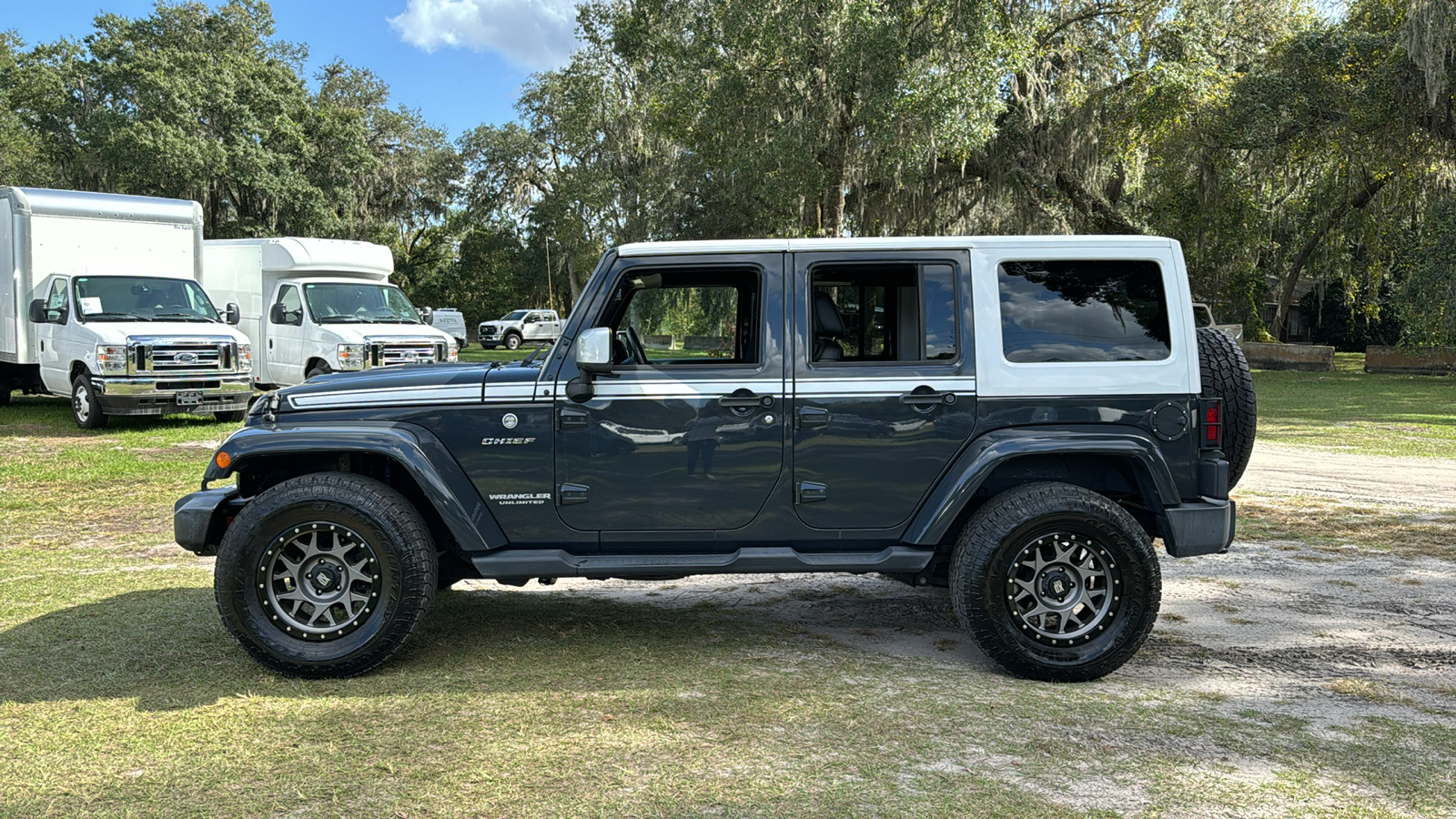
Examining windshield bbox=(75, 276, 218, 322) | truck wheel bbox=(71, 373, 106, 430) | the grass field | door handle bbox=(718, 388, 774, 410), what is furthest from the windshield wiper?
door handle bbox=(718, 388, 774, 410)

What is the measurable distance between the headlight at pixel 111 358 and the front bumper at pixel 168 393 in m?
0.13

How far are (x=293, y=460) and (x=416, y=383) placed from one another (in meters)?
0.70

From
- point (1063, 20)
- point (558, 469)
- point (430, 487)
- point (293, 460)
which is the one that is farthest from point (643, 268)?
point (1063, 20)

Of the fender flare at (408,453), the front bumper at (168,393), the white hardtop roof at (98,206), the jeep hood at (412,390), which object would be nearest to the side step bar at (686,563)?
Answer: the fender flare at (408,453)

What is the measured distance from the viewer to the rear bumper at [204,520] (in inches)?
185

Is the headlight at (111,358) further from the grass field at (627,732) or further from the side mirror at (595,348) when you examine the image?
the side mirror at (595,348)

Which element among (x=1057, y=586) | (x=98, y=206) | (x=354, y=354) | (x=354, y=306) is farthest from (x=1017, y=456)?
(x=98, y=206)

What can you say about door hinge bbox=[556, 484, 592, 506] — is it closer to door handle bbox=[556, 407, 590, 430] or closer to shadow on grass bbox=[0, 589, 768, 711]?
door handle bbox=[556, 407, 590, 430]

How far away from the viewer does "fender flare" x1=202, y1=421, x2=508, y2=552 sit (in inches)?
180

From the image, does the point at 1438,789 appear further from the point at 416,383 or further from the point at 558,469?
the point at 416,383

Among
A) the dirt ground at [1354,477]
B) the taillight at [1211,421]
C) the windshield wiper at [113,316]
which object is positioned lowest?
the dirt ground at [1354,477]

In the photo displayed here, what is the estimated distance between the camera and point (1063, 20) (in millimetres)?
24484

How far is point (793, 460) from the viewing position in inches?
185

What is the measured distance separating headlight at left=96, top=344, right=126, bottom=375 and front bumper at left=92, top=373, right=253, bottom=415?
0.42 feet
